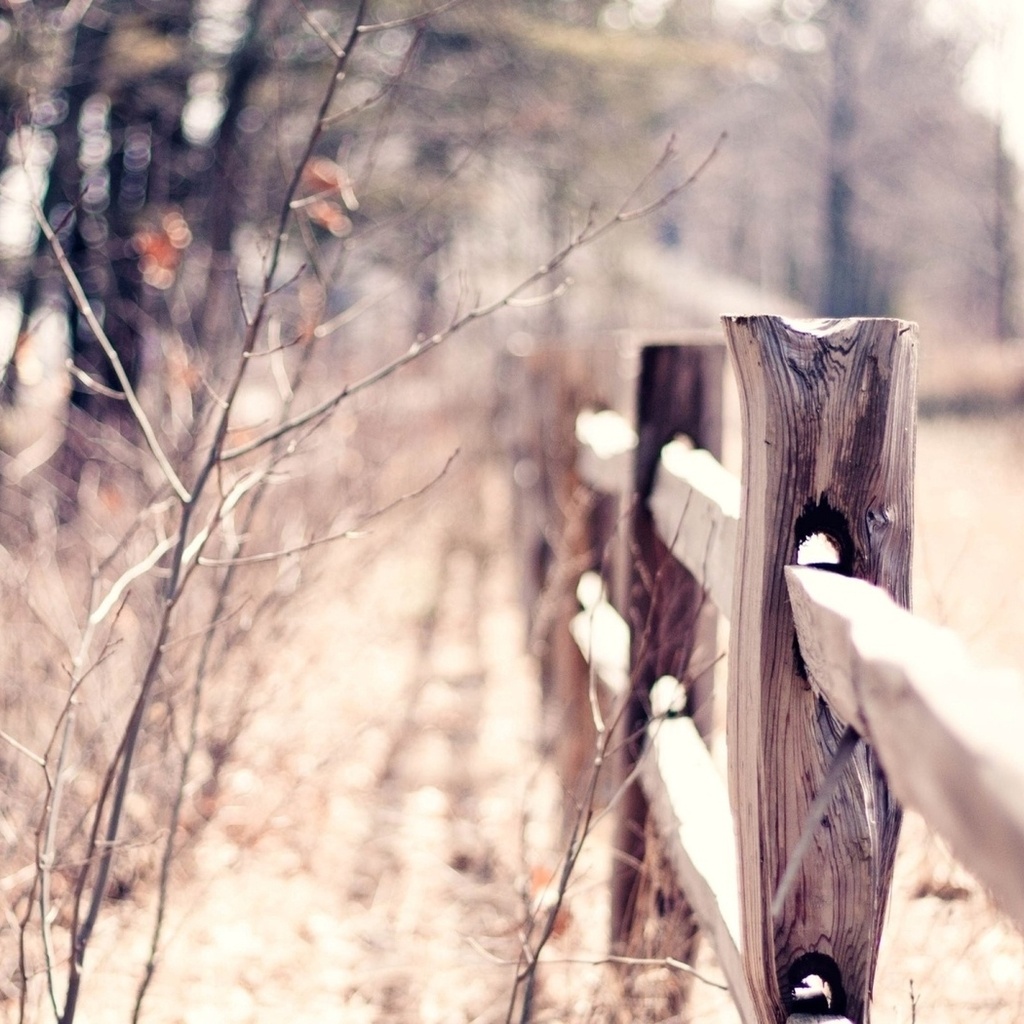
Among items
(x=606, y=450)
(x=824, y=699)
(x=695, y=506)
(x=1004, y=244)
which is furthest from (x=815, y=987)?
(x=1004, y=244)

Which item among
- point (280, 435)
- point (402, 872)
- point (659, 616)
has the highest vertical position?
point (280, 435)

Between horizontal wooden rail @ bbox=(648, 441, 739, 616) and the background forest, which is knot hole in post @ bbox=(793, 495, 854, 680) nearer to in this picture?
horizontal wooden rail @ bbox=(648, 441, 739, 616)

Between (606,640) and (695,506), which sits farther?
(606,640)

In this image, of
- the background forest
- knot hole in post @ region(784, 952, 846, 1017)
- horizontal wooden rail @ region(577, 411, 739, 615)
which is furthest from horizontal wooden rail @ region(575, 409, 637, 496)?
knot hole in post @ region(784, 952, 846, 1017)

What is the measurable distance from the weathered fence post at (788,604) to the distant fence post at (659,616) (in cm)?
84

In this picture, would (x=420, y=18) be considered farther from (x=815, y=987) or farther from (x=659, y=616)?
(x=815, y=987)

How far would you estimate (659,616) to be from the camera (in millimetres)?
2354

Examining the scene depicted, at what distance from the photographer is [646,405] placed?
240 cm

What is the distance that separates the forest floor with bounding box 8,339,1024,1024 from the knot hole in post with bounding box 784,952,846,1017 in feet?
0.56

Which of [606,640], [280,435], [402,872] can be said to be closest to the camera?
[280,435]

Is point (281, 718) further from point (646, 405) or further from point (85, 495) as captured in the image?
point (646, 405)

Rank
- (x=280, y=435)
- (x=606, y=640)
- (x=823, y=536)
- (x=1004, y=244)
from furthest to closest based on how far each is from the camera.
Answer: (x=1004, y=244)
(x=606, y=640)
(x=280, y=435)
(x=823, y=536)

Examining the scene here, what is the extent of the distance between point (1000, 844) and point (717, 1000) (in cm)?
208

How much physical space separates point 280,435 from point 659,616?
0.94 m
